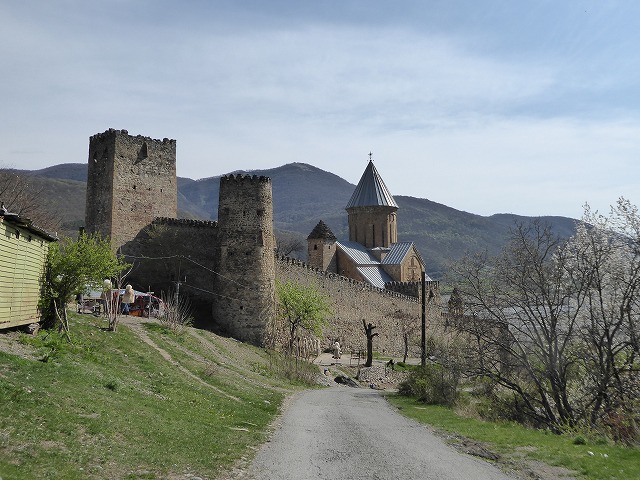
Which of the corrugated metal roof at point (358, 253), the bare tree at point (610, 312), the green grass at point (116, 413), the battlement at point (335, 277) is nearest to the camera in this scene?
the green grass at point (116, 413)

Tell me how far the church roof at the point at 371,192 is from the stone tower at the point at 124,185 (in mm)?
34212

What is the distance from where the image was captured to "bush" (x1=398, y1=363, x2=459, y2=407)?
2372cm

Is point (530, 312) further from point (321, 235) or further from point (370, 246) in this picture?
point (370, 246)

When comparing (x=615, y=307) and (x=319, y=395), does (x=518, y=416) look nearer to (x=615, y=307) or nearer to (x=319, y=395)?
(x=615, y=307)

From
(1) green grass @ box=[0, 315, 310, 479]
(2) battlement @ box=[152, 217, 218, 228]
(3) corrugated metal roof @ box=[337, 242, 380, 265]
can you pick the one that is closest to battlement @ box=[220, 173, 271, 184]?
(2) battlement @ box=[152, 217, 218, 228]

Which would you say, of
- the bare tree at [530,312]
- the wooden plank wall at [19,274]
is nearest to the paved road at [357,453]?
the bare tree at [530,312]

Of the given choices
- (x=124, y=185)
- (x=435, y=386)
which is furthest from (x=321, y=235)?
(x=435, y=386)

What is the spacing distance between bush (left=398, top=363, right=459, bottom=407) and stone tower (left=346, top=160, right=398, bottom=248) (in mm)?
40949

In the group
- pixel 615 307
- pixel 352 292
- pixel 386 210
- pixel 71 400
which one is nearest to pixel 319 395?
pixel 615 307

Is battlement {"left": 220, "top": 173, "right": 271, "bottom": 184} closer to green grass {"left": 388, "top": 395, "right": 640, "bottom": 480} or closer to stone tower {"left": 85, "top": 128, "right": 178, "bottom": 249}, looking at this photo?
stone tower {"left": 85, "top": 128, "right": 178, "bottom": 249}

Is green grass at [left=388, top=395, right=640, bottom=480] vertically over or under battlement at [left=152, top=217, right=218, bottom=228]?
under

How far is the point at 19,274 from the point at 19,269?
0.13 m

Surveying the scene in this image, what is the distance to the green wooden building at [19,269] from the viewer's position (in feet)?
48.4

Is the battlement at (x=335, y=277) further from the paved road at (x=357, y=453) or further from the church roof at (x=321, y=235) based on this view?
the paved road at (x=357, y=453)
